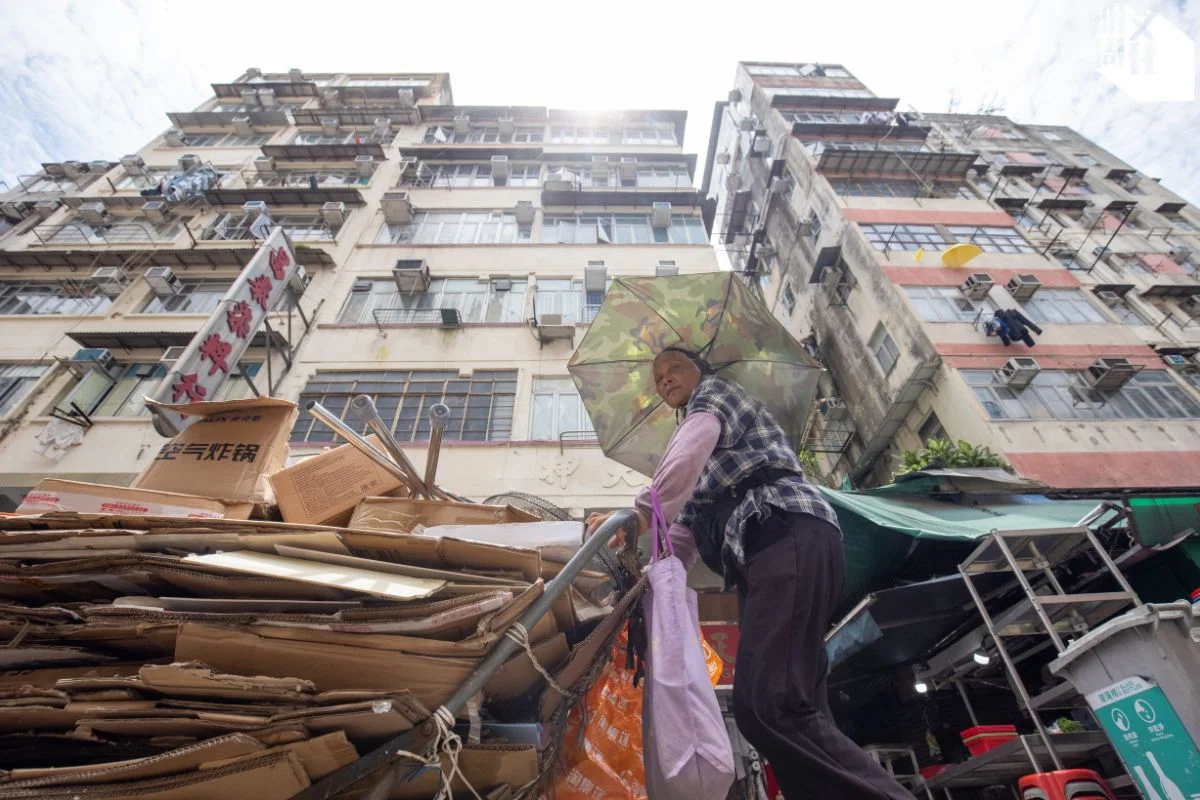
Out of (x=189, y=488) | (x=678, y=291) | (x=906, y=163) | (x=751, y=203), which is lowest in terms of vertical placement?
(x=189, y=488)

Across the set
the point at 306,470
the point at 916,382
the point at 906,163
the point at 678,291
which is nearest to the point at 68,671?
the point at 306,470

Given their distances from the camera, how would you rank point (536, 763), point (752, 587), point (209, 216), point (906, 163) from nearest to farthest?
point (536, 763) < point (752, 587) < point (209, 216) < point (906, 163)

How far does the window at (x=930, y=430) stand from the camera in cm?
1287

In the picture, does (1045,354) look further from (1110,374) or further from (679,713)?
(679,713)

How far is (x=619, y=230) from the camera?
53.7 ft

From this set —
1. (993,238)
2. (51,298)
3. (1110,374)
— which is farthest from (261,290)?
(993,238)

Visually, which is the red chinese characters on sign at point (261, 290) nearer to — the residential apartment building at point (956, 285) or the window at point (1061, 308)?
the residential apartment building at point (956, 285)

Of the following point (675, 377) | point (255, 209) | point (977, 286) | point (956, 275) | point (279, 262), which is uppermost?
point (255, 209)

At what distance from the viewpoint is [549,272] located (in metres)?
14.5

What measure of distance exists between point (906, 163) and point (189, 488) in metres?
23.0

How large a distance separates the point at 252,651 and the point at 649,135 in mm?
24448

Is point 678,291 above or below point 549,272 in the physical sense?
below

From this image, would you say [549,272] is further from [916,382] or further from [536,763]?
[536,763]

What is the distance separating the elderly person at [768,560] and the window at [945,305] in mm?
13774
